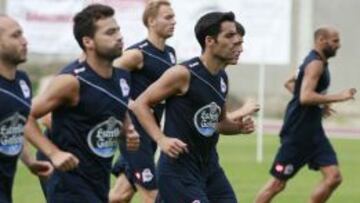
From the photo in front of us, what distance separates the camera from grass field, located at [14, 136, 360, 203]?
60.5 ft

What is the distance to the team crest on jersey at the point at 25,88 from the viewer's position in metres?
10.0

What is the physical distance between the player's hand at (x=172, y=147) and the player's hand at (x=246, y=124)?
0.84 meters

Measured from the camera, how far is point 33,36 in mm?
26250

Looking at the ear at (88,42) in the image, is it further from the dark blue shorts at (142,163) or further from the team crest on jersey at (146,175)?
the team crest on jersey at (146,175)

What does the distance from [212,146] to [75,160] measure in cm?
198

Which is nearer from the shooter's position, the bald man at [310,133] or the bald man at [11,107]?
the bald man at [11,107]

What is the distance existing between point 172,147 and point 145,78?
334cm

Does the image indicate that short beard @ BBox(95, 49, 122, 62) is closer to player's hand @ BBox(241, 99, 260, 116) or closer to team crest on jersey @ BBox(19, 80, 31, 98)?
team crest on jersey @ BBox(19, 80, 31, 98)

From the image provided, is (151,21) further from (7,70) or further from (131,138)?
(7,70)

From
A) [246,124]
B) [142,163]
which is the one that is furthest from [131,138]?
[142,163]

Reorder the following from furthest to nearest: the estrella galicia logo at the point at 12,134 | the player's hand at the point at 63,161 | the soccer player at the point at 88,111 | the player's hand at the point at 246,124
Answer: the player's hand at the point at 246,124 → the soccer player at the point at 88,111 → the estrella galicia logo at the point at 12,134 → the player's hand at the point at 63,161

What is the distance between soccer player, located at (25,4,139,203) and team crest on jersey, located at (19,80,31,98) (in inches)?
3.7

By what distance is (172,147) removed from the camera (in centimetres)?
1056

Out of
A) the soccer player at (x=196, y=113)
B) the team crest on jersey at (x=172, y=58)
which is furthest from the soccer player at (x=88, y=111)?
the team crest on jersey at (x=172, y=58)
